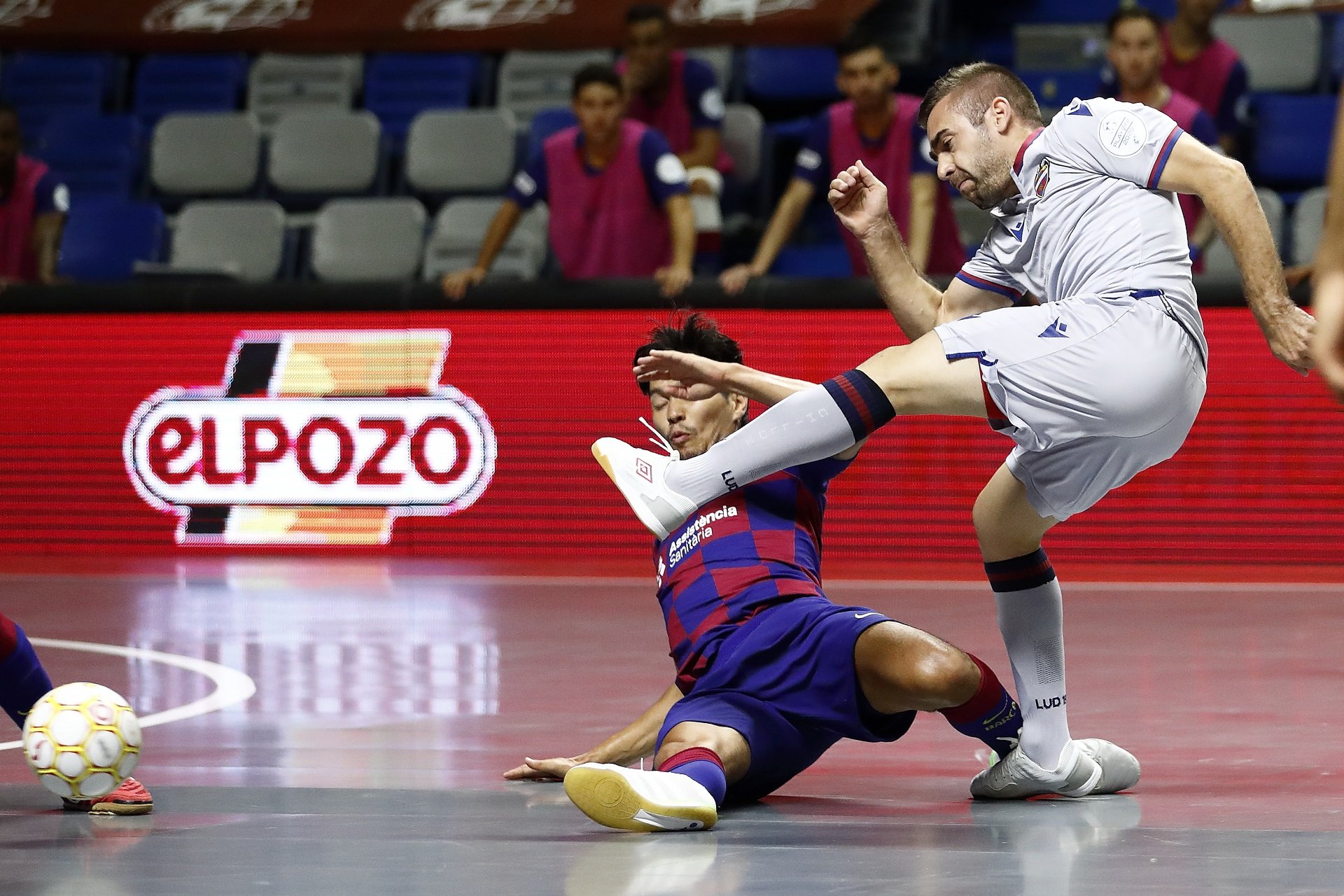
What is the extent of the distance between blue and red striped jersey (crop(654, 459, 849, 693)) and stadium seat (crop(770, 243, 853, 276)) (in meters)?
6.46

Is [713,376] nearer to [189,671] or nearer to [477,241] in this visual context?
[189,671]

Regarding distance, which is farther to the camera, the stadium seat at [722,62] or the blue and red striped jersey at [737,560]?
the stadium seat at [722,62]

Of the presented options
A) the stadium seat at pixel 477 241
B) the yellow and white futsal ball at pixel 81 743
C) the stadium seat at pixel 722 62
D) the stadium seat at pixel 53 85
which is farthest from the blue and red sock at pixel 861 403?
the stadium seat at pixel 53 85

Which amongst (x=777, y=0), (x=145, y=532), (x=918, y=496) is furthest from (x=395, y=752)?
(x=777, y=0)

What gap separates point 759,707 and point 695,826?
44cm

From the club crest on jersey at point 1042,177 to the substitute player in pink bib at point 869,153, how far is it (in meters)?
4.90

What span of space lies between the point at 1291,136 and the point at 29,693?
29.4 ft

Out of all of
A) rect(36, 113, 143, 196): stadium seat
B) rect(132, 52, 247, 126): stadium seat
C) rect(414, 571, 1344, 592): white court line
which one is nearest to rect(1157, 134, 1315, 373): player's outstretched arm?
rect(414, 571, 1344, 592): white court line

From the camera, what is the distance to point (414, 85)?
13469mm

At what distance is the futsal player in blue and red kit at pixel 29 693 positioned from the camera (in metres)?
4.41

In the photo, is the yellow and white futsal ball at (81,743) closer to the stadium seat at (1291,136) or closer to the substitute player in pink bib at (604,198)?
the substitute player in pink bib at (604,198)

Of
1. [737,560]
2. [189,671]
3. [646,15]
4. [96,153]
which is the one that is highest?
[646,15]

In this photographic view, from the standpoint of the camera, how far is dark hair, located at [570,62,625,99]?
385 inches

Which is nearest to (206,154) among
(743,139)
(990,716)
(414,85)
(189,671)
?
(414,85)
